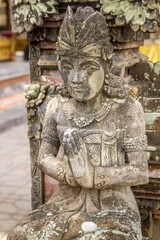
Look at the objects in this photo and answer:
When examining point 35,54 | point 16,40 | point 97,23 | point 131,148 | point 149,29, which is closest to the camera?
point 97,23

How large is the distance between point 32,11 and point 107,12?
53 cm

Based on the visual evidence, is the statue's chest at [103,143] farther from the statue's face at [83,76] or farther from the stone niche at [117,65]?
the stone niche at [117,65]

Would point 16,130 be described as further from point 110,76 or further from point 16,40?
point 16,40

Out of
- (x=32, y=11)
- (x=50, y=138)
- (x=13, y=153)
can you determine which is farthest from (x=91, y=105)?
(x=13, y=153)

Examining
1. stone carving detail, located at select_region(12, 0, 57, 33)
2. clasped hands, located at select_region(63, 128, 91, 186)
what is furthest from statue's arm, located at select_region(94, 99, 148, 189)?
stone carving detail, located at select_region(12, 0, 57, 33)

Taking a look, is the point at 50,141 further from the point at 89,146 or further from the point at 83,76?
the point at 83,76

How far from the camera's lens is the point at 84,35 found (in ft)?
6.81

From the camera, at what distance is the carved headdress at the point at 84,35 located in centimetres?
207

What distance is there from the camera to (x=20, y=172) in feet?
18.3

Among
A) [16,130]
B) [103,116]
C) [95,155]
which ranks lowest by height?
[16,130]

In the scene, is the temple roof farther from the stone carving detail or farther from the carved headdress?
the carved headdress

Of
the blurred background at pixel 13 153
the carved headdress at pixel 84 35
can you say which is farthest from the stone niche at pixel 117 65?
the blurred background at pixel 13 153

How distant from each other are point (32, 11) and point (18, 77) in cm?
833

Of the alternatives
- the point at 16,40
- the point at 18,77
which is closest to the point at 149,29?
the point at 18,77
